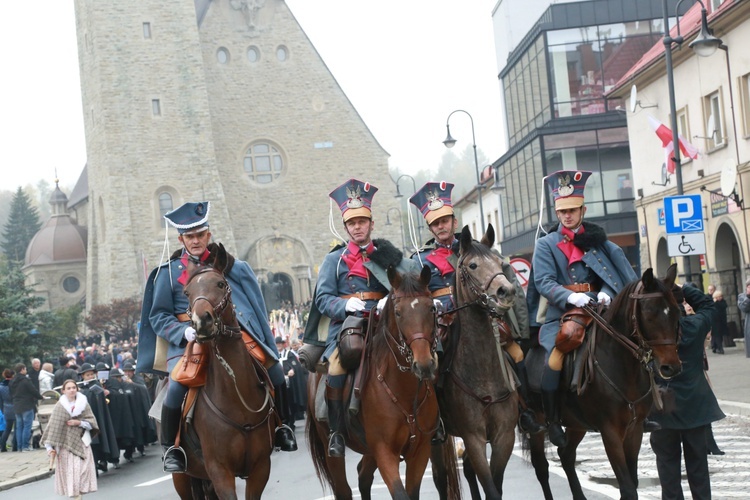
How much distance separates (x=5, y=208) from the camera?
12900 cm

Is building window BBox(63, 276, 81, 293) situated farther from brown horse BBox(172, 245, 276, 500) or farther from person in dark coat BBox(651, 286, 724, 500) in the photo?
person in dark coat BBox(651, 286, 724, 500)

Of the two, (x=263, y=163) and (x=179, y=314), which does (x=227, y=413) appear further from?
(x=263, y=163)

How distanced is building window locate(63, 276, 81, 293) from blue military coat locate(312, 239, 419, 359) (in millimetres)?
69932

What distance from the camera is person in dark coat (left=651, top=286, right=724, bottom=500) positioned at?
8.59 m

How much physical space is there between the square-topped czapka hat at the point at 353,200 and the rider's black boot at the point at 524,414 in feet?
6.10

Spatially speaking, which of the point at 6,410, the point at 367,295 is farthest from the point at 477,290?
the point at 6,410

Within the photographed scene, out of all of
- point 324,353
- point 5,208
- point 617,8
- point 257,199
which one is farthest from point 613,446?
point 5,208

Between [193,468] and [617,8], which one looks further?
[617,8]

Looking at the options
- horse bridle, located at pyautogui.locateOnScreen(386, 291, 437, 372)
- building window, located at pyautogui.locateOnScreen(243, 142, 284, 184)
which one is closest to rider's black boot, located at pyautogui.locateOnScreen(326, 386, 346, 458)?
horse bridle, located at pyautogui.locateOnScreen(386, 291, 437, 372)

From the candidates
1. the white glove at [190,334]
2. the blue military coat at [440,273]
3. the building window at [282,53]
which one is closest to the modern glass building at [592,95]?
the building window at [282,53]

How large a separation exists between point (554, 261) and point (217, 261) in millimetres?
3049

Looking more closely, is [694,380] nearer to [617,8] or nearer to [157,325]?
[157,325]

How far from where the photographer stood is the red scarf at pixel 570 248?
946 cm

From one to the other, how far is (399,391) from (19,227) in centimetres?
9989
